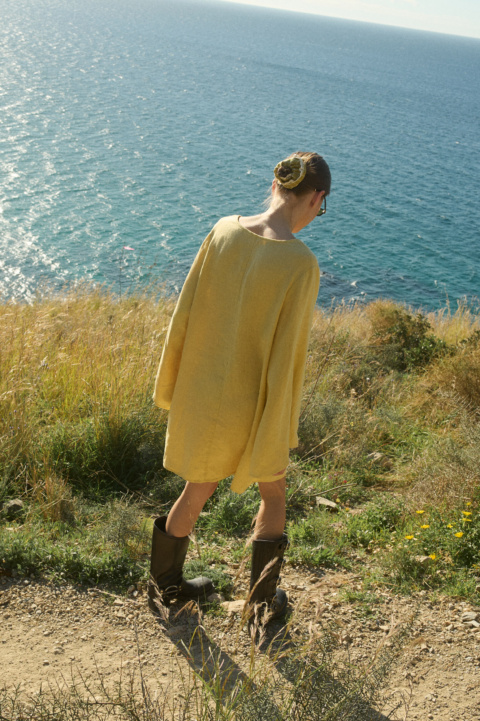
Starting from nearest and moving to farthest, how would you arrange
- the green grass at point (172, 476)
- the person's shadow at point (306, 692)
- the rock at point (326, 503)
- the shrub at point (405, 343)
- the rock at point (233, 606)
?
the person's shadow at point (306, 692)
the rock at point (233, 606)
the green grass at point (172, 476)
the rock at point (326, 503)
the shrub at point (405, 343)

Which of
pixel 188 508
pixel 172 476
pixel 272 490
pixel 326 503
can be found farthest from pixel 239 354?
pixel 326 503

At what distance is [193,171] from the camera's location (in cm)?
2362

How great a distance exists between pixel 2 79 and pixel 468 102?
159 ft

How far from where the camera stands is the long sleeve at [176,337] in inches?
100

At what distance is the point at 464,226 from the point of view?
24.0 metres

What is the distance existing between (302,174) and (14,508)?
92.7 inches

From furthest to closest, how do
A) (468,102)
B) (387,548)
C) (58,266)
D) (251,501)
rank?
(468,102) → (58,266) → (251,501) → (387,548)

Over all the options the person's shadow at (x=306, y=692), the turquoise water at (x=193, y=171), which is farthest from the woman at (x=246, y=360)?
the turquoise water at (x=193, y=171)

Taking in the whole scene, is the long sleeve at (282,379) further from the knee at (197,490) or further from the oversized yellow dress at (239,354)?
the knee at (197,490)

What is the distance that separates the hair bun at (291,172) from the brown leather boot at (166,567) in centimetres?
155

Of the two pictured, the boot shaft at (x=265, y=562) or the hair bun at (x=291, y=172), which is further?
the boot shaft at (x=265, y=562)

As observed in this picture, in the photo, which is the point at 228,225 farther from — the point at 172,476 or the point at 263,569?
the point at 172,476

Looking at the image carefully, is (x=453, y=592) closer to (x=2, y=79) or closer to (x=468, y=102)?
(x=2, y=79)

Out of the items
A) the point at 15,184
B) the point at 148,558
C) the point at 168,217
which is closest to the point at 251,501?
the point at 148,558
